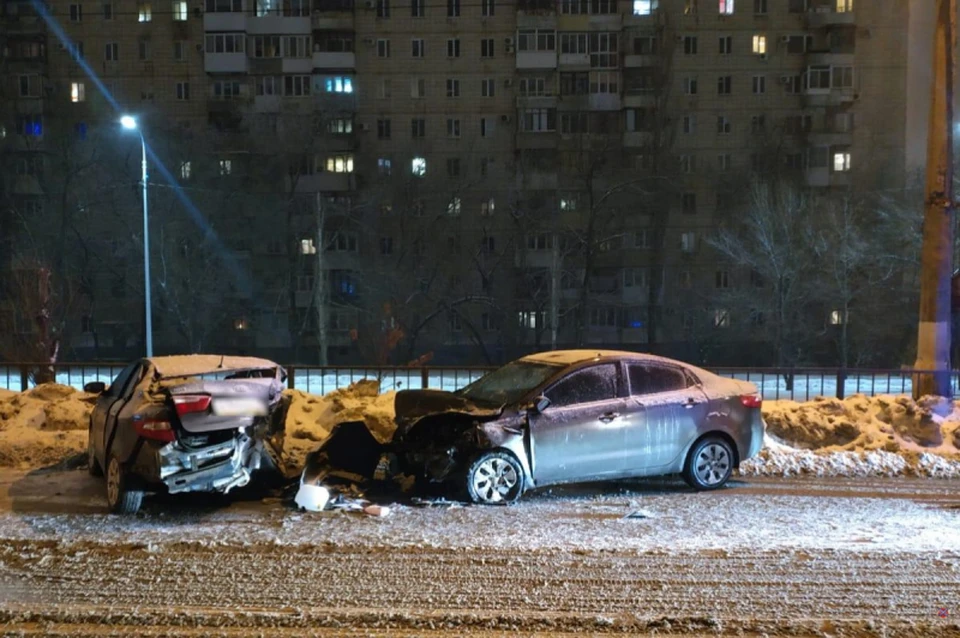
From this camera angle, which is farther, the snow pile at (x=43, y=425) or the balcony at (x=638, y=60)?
the balcony at (x=638, y=60)

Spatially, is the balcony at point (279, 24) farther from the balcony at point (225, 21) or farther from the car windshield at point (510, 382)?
the car windshield at point (510, 382)

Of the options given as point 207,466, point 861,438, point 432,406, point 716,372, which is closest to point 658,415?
point 432,406

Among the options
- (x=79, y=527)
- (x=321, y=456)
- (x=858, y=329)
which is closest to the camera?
(x=79, y=527)

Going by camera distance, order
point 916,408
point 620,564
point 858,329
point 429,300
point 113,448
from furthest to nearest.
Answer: point 429,300 → point 858,329 → point 916,408 → point 113,448 → point 620,564

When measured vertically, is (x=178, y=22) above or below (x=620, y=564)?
above

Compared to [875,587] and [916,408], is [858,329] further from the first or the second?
[875,587]

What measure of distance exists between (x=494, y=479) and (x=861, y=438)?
5278mm

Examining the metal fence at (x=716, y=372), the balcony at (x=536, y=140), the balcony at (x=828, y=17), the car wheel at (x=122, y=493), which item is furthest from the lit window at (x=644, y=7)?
the car wheel at (x=122, y=493)

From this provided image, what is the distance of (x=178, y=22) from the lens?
149 ft

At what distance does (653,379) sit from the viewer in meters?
8.34

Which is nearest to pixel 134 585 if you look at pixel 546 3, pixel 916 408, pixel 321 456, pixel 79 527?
pixel 79 527

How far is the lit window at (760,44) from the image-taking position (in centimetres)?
4419

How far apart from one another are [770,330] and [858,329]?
148 inches

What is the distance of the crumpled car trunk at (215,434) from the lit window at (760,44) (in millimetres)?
44265
